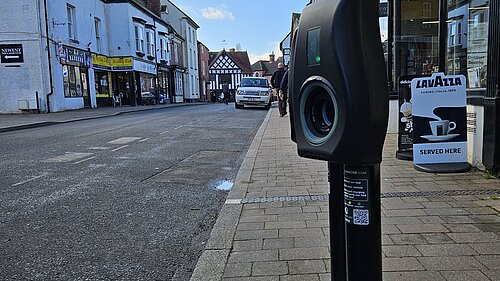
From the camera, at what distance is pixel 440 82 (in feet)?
16.9

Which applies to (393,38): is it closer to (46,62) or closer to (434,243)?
(434,243)

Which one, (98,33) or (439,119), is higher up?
(98,33)

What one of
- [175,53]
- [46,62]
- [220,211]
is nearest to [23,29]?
[46,62]

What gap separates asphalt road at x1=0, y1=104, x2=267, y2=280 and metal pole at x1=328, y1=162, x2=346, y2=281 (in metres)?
1.31

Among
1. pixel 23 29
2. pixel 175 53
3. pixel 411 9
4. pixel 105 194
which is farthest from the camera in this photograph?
pixel 175 53

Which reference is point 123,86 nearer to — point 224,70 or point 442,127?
point 442,127

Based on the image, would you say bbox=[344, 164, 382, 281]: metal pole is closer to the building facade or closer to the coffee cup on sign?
the coffee cup on sign

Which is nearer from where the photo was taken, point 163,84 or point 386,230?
point 386,230

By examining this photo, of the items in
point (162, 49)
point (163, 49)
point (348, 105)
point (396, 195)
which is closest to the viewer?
point (348, 105)

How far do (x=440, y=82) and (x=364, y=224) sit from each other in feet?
13.7

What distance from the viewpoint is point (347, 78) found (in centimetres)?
148

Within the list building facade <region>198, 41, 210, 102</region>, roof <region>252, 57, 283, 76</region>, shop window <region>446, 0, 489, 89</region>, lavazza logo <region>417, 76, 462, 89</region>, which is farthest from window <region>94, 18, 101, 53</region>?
roof <region>252, 57, 283, 76</region>

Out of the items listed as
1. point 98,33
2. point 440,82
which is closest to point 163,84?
point 98,33

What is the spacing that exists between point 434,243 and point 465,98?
2838 millimetres
